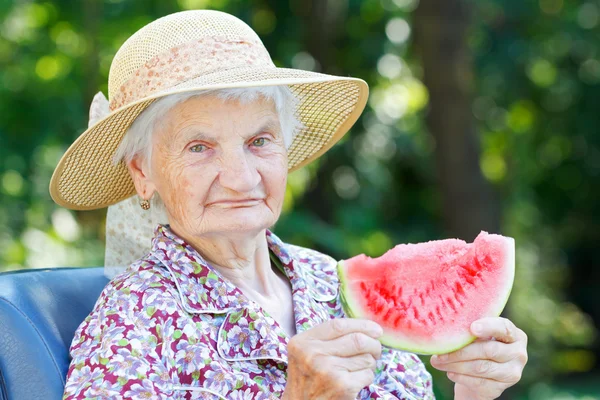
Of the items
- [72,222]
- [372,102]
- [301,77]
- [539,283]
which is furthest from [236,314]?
[539,283]

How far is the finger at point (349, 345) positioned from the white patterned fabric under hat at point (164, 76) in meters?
0.67

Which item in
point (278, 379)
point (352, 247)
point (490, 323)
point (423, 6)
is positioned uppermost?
point (423, 6)

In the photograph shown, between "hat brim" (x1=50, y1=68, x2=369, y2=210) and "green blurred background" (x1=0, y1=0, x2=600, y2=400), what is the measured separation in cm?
309

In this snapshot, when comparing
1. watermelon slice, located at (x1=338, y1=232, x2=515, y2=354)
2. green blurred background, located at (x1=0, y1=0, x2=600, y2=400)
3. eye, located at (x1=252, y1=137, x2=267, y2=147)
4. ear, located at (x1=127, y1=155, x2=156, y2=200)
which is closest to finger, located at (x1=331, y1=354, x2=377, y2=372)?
watermelon slice, located at (x1=338, y1=232, x2=515, y2=354)

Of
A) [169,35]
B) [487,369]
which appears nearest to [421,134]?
[169,35]

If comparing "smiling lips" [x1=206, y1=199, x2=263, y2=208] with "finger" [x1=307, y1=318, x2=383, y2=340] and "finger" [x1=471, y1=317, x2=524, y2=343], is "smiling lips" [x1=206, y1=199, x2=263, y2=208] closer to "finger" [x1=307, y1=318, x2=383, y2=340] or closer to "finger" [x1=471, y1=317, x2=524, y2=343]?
"finger" [x1=307, y1=318, x2=383, y2=340]

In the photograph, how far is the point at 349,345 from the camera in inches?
68.1

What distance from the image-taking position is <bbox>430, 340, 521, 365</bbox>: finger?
6.42ft

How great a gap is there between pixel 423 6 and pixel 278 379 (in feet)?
14.3

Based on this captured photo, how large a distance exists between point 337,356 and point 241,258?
65 centimetres

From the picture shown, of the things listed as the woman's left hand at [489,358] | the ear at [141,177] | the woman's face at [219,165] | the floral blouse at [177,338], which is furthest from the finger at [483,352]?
the ear at [141,177]

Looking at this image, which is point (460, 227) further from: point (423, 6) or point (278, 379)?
point (278, 379)

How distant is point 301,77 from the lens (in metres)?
2.21

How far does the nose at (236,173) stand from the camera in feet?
6.88
